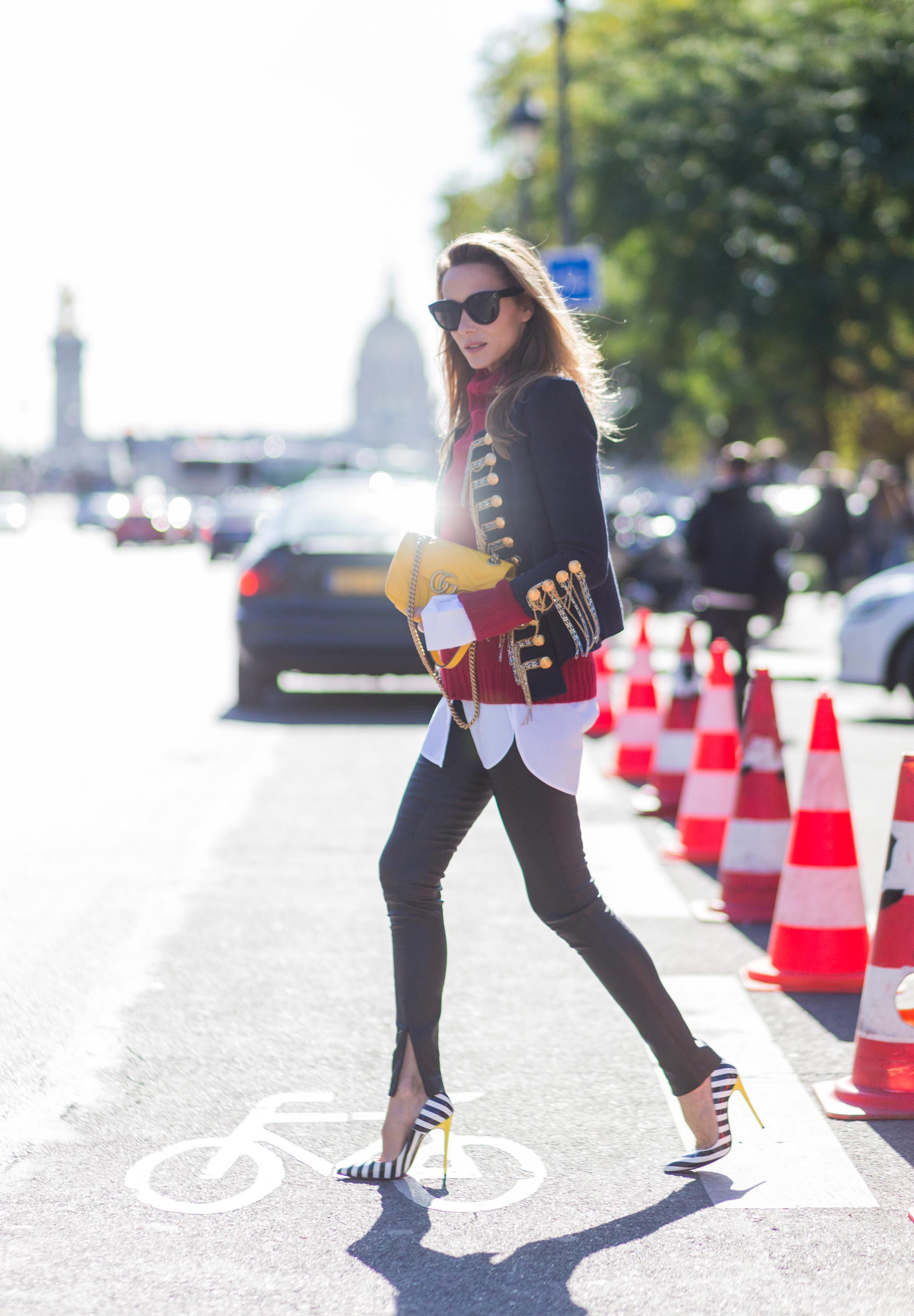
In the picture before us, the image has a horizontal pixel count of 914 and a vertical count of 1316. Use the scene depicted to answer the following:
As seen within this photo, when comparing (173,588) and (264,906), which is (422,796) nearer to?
(264,906)

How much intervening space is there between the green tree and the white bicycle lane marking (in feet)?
79.7

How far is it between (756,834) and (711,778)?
1.08 metres

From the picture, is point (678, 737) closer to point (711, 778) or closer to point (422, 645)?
point (711, 778)

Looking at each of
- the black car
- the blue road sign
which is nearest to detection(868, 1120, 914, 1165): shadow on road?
the black car

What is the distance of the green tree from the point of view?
27.5 m

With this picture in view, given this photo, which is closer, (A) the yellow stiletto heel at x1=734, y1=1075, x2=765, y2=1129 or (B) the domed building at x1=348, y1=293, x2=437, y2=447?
(A) the yellow stiletto heel at x1=734, y1=1075, x2=765, y2=1129

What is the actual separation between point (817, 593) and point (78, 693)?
62.0 feet

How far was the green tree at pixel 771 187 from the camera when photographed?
2747 centimetres

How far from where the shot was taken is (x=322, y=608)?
482 inches

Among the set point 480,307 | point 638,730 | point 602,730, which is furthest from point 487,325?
point 602,730

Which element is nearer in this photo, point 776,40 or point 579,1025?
point 579,1025

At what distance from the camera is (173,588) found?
3203 cm

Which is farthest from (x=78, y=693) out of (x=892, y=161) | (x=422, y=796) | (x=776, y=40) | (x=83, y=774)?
(x=776, y=40)

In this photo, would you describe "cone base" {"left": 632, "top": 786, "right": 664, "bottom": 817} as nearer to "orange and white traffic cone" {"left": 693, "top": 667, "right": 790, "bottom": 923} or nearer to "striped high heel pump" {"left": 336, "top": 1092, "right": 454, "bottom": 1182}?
"orange and white traffic cone" {"left": 693, "top": 667, "right": 790, "bottom": 923}
